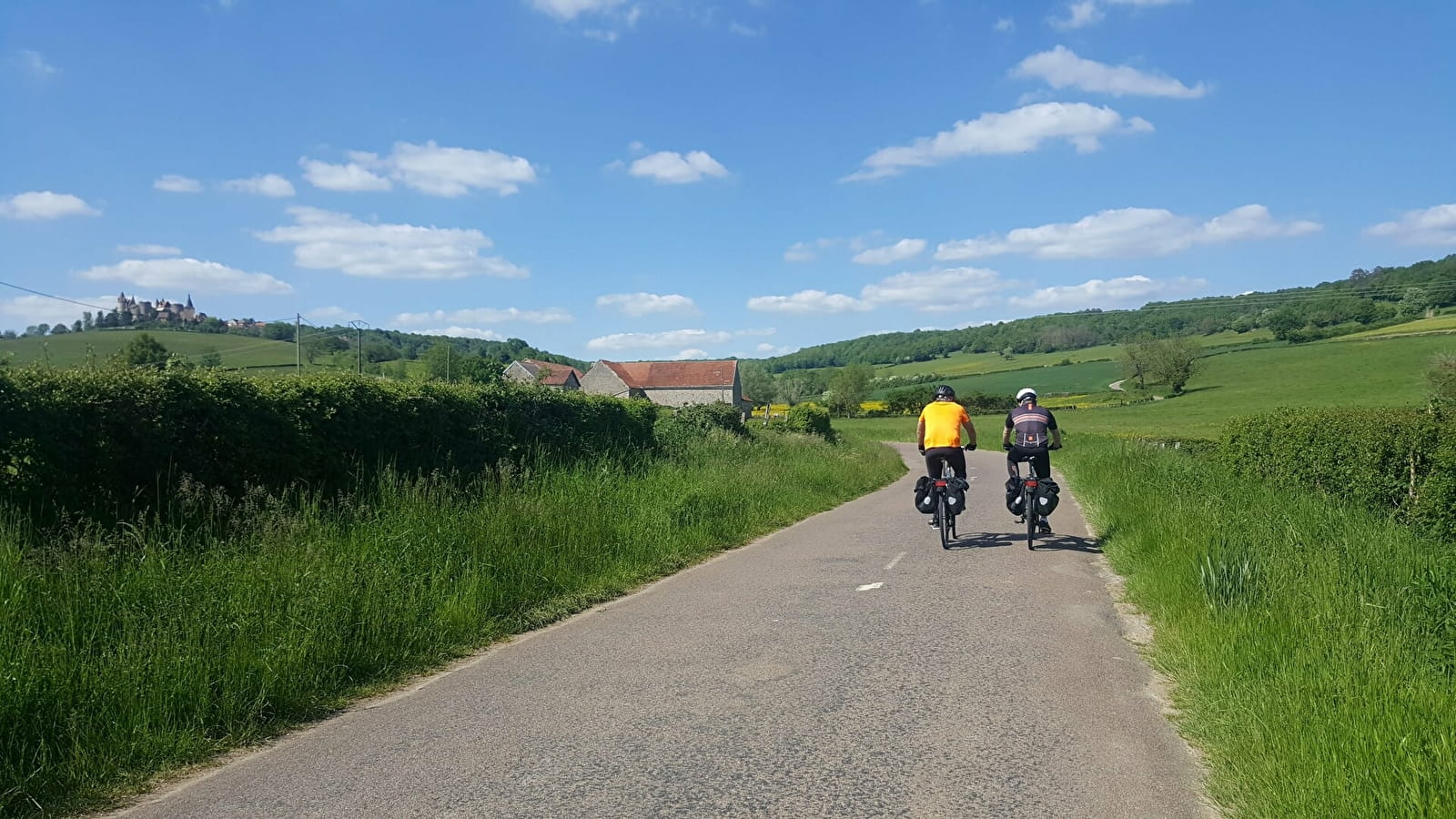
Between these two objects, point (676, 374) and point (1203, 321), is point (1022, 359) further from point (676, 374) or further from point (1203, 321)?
point (676, 374)

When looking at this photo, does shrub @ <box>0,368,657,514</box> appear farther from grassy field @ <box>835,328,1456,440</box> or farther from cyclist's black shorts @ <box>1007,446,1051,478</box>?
grassy field @ <box>835,328,1456,440</box>

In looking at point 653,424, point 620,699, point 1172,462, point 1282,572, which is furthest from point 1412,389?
point 620,699

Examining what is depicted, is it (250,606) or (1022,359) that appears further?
(1022,359)

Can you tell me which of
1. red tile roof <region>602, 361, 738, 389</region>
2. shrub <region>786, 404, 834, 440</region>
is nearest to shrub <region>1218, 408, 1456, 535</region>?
shrub <region>786, 404, 834, 440</region>

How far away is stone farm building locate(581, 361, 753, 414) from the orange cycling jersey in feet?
266

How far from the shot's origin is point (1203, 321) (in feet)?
372

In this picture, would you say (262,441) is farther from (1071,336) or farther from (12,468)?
(1071,336)

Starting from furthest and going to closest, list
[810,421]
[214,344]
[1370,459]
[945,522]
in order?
[214,344] < [810,421] < [945,522] < [1370,459]

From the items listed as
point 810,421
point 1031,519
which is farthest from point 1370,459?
point 810,421

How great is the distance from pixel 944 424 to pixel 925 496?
3.23 ft

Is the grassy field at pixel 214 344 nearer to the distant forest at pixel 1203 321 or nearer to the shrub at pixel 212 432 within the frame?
the shrub at pixel 212 432

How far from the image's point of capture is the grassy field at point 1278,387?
2307 inches

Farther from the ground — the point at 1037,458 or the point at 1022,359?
the point at 1022,359

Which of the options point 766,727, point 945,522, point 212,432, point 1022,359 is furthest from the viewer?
point 1022,359
